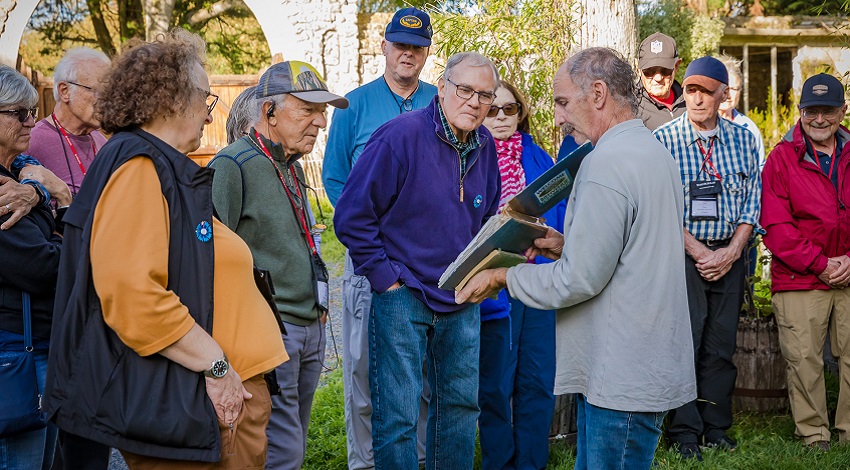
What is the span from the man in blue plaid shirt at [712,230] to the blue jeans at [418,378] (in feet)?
5.84

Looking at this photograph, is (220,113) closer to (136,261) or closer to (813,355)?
(813,355)

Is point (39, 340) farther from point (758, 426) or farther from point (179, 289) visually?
point (758, 426)

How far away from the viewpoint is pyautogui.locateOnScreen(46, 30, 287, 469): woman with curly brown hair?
7.66 feet

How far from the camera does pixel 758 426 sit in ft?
18.4

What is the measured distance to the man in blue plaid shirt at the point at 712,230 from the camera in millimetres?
5102

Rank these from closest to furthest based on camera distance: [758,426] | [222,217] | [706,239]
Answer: [222,217]
[706,239]
[758,426]

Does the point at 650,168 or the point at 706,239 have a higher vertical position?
the point at 650,168

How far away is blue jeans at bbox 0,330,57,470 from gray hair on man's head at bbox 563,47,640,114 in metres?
2.19

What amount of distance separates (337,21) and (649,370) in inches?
574

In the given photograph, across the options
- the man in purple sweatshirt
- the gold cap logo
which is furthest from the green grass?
the gold cap logo

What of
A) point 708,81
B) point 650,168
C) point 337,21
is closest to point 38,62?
point 337,21

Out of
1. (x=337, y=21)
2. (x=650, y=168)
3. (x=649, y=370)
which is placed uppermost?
(x=337, y=21)

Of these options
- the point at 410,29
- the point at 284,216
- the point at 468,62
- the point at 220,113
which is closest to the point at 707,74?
the point at 410,29

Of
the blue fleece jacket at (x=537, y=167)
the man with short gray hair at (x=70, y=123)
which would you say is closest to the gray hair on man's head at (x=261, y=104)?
the man with short gray hair at (x=70, y=123)
